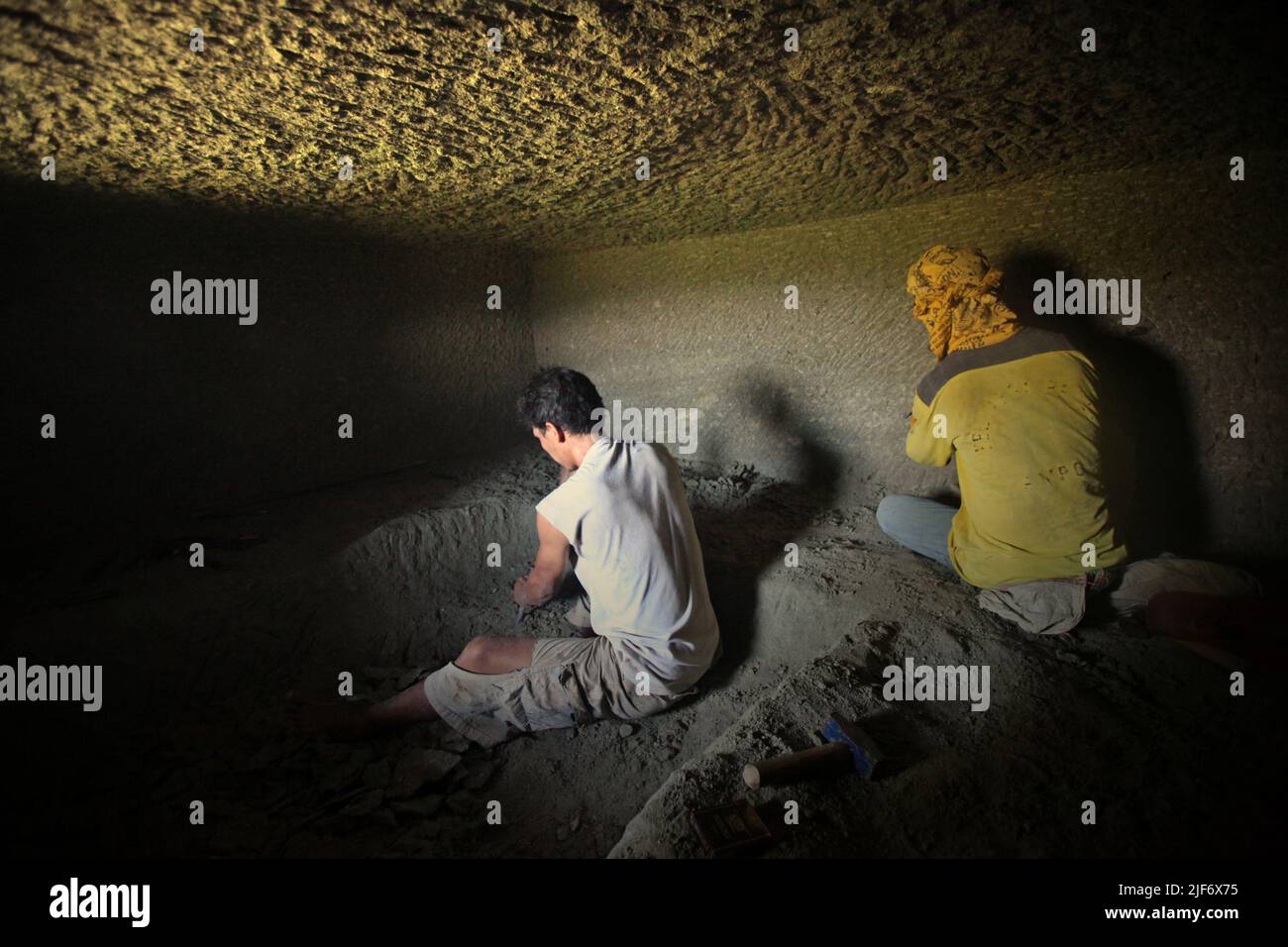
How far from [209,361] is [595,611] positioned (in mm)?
2623

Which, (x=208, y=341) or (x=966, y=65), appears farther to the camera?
(x=208, y=341)

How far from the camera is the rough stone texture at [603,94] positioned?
1305 millimetres

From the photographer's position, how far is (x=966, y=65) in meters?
1.59

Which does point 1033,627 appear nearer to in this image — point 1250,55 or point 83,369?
point 1250,55

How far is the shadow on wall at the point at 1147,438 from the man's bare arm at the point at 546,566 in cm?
245

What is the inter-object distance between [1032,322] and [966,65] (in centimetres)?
179

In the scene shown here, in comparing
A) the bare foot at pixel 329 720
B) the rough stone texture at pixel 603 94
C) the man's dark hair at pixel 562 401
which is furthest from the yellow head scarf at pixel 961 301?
the bare foot at pixel 329 720

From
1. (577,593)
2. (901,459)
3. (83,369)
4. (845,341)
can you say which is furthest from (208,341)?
(901,459)

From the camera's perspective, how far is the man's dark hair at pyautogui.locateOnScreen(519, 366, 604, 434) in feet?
7.30

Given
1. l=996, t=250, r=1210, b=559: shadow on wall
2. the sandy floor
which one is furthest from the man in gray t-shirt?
l=996, t=250, r=1210, b=559: shadow on wall

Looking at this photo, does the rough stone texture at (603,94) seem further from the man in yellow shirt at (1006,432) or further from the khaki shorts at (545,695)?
the khaki shorts at (545,695)

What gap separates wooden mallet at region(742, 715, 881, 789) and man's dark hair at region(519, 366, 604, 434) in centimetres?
131

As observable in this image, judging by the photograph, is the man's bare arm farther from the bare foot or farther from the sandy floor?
the bare foot

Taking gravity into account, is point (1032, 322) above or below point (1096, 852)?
above
